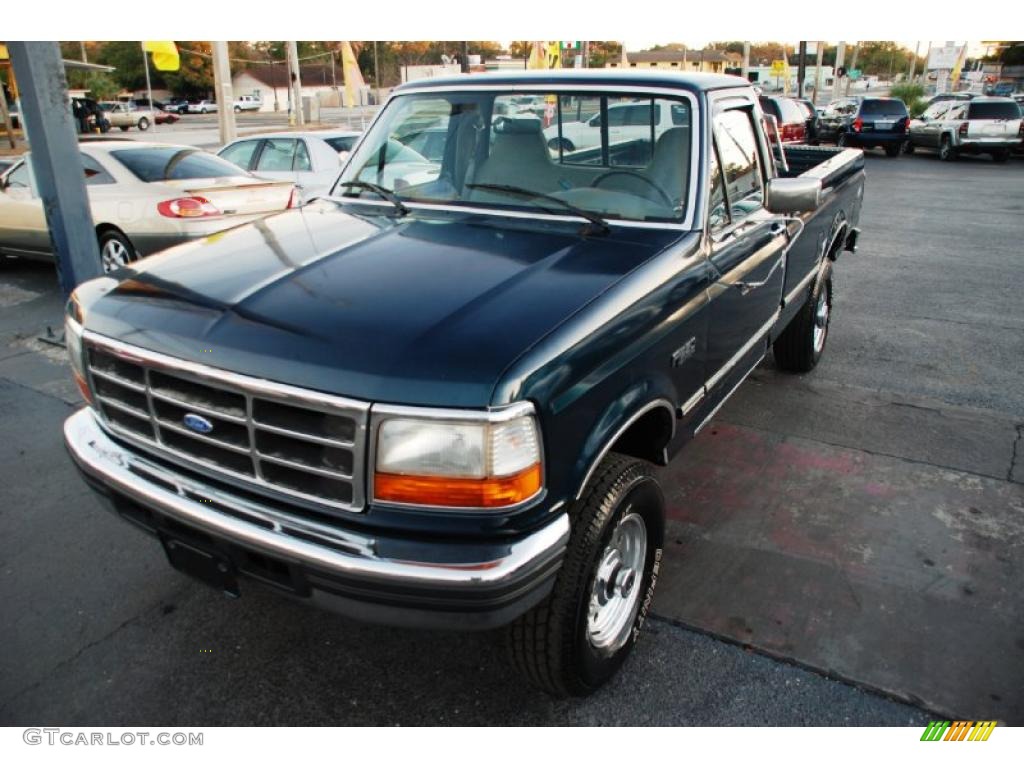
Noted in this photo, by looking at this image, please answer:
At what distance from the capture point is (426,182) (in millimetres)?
3566

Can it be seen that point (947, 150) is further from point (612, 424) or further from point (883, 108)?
point (612, 424)

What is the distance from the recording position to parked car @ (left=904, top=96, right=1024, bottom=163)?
67.3ft

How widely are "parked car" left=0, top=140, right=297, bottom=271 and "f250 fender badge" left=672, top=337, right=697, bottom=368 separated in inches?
227

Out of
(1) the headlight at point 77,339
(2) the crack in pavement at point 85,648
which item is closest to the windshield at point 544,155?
(1) the headlight at point 77,339

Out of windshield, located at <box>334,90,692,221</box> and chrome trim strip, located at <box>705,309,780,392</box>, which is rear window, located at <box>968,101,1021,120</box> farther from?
windshield, located at <box>334,90,692,221</box>

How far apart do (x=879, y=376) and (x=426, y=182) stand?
379 cm

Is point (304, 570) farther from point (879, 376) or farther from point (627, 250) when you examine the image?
point (879, 376)

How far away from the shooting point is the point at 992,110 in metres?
20.8

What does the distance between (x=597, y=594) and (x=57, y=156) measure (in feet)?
15.8

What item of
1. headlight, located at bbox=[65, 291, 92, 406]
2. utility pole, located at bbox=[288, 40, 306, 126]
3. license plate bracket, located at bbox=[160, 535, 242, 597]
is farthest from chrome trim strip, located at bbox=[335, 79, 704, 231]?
utility pole, located at bbox=[288, 40, 306, 126]

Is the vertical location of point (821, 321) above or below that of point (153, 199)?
below

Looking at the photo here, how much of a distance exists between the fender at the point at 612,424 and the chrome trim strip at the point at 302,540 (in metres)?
0.19

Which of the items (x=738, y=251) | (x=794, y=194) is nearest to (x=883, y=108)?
(x=794, y=194)
